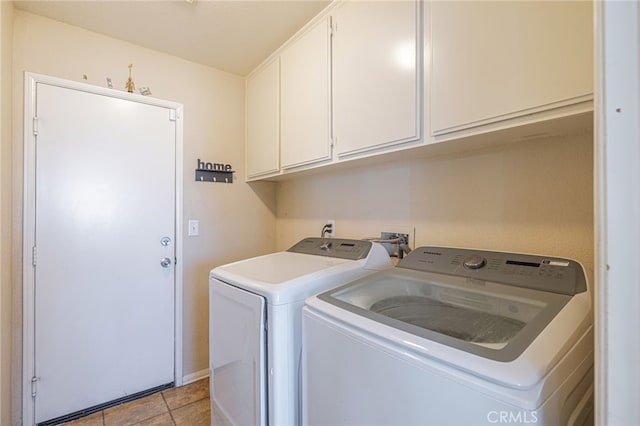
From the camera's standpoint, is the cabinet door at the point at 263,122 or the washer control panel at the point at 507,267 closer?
the washer control panel at the point at 507,267

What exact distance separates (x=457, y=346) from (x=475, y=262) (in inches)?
22.9

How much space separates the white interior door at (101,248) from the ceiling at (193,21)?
0.43m

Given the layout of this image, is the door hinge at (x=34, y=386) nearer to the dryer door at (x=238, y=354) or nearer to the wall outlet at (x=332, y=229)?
the dryer door at (x=238, y=354)

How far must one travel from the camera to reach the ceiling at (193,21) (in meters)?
1.65

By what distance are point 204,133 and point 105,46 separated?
80cm

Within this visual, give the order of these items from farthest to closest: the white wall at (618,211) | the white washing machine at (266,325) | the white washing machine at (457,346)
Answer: the white washing machine at (266,325) → the white washing machine at (457,346) → the white wall at (618,211)

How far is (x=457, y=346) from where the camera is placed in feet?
2.09

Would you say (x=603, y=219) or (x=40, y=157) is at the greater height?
(x=40, y=157)

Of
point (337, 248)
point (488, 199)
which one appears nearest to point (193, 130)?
point (337, 248)

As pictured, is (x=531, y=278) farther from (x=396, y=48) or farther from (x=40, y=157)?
(x=40, y=157)

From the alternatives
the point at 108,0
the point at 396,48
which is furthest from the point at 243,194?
the point at 396,48

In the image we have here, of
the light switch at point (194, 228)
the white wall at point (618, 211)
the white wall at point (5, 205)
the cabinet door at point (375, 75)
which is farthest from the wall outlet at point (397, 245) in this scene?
the white wall at point (5, 205)

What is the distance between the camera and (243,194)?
2.55m

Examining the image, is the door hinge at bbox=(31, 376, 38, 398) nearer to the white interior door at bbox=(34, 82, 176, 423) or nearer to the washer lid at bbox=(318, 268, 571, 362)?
the white interior door at bbox=(34, 82, 176, 423)
